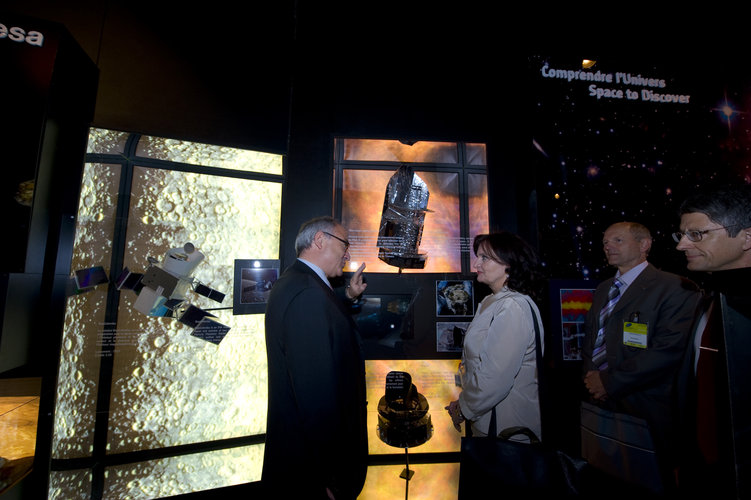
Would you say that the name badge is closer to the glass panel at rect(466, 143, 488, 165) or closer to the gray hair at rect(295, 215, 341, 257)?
the glass panel at rect(466, 143, 488, 165)

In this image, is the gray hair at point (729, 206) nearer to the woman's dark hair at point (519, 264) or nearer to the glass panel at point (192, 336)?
the woman's dark hair at point (519, 264)

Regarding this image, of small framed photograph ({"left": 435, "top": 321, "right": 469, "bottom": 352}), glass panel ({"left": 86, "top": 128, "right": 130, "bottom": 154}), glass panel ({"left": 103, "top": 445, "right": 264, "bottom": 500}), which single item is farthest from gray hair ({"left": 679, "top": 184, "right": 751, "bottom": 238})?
glass panel ({"left": 86, "top": 128, "right": 130, "bottom": 154})

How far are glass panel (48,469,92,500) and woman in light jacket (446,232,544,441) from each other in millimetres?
2668

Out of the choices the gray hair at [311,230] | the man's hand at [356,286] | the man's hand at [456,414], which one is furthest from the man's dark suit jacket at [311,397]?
the man's hand at [356,286]

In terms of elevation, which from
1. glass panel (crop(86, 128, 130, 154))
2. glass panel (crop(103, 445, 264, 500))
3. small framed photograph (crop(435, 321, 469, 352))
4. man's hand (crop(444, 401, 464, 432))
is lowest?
glass panel (crop(103, 445, 264, 500))

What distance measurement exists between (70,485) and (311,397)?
2233mm

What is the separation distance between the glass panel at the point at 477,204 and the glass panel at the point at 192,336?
1703 mm

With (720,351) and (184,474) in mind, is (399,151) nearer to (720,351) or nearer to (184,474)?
(720,351)

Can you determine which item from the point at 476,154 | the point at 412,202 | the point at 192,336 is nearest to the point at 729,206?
the point at 476,154

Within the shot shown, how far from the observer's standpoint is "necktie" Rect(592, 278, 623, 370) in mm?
2197

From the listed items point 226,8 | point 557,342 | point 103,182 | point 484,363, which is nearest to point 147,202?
point 103,182

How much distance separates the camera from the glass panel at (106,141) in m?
2.19

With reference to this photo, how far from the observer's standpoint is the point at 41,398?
1370 millimetres

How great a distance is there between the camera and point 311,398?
136 centimetres
